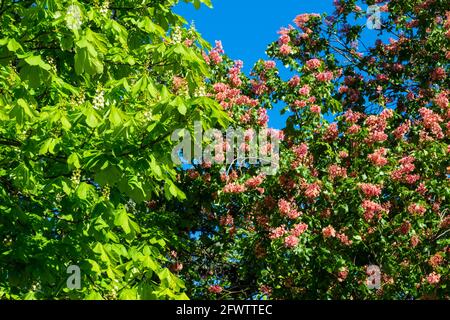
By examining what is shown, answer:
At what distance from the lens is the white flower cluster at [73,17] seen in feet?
23.7

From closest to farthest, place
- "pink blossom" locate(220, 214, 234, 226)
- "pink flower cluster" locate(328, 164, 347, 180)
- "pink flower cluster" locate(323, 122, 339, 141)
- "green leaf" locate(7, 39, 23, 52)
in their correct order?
"green leaf" locate(7, 39, 23, 52) → "pink flower cluster" locate(328, 164, 347, 180) → "pink flower cluster" locate(323, 122, 339, 141) → "pink blossom" locate(220, 214, 234, 226)

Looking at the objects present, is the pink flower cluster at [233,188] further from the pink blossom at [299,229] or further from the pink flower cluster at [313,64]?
the pink flower cluster at [313,64]

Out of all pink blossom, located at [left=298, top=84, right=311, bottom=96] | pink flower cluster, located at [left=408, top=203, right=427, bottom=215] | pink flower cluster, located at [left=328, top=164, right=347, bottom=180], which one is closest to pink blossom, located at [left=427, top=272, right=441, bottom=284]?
pink flower cluster, located at [left=408, top=203, right=427, bottom=215]

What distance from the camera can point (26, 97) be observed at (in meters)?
7.86

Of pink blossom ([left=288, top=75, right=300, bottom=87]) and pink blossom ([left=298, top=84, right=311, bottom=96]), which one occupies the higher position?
pink blossom ([left=288, top=75, right=300, bottom=87])

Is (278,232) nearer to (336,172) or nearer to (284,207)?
(284,207)

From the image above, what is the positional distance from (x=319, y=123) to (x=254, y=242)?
2881 mm

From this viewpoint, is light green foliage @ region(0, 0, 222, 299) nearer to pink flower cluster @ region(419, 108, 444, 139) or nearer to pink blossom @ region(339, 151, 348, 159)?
pink blossom @ region(339, 151, 348, 159)

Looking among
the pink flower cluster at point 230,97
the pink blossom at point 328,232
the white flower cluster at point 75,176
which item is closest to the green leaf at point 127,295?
the white flower cluster at point 75,176

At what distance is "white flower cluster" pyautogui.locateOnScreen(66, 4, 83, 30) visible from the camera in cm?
722

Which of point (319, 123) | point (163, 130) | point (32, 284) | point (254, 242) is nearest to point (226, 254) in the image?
point (254, 242)

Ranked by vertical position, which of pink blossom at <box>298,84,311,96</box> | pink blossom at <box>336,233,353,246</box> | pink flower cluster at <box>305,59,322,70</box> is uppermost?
pink flower cluster at <box>305,59,322,70</box>

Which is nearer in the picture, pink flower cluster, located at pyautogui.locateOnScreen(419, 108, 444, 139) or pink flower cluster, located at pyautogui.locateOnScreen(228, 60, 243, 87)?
pink flower cluster, located at pyautogui.locateOnScreen(419, 108, 444, 139)

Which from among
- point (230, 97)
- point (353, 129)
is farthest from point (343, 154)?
point (230, 97)
